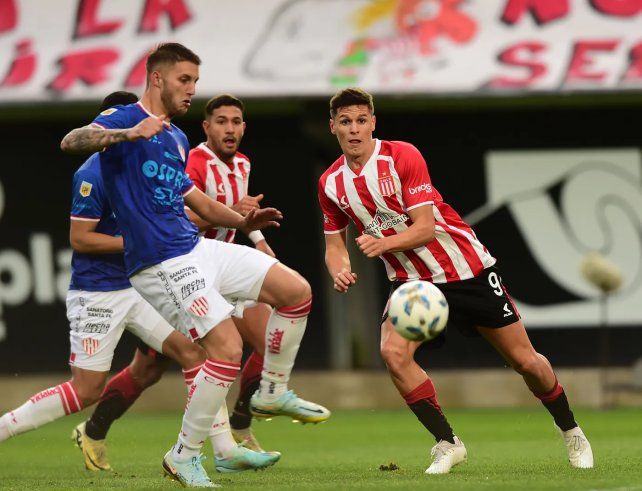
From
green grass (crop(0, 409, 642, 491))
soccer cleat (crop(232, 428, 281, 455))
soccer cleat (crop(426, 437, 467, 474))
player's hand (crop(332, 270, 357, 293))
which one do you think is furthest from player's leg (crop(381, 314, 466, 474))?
soccer cleat (crop(232, 428, 281, 455))

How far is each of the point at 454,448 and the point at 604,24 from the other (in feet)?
28.0

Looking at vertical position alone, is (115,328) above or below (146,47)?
below

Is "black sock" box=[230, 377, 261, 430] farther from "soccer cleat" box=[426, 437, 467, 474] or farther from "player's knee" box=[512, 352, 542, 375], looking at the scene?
"player's knee" box=[512, 352, 542, 375]

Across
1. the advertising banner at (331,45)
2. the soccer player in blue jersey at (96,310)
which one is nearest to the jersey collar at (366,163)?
the soccer player in blue jersey at (96,310)

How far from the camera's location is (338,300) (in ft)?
56.9

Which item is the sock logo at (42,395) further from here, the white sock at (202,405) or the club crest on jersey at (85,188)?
the white sock at (202,405)

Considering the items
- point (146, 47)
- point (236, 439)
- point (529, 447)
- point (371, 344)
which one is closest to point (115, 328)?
point (236, 439)

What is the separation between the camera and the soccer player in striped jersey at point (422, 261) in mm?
8141

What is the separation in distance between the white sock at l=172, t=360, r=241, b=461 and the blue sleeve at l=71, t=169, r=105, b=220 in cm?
196

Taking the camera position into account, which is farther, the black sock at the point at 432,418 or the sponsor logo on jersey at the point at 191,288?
the black sock at the point at 432,418

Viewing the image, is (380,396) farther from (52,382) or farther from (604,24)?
(604,24)

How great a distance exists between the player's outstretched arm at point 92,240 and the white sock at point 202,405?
180 centimetres

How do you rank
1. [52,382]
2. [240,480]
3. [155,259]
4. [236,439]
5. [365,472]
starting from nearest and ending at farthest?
[155,259]
[240,480]
[365,472]
[236,439]
[52,382]

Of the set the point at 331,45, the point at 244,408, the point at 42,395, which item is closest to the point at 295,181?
the point at 331,45
